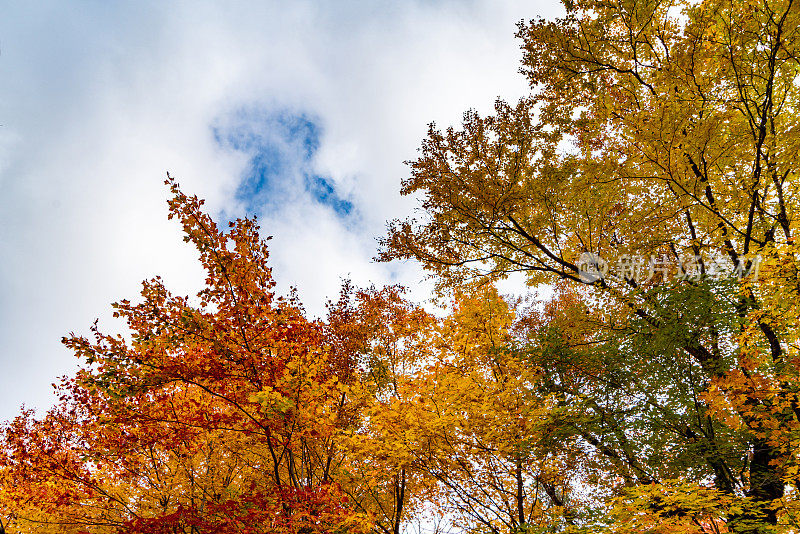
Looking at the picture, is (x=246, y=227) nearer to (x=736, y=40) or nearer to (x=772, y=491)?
(x=736, y=40)

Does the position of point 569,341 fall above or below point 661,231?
below

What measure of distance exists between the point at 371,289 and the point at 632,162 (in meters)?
8.19

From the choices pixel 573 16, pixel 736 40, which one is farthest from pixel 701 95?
pixel 573 16

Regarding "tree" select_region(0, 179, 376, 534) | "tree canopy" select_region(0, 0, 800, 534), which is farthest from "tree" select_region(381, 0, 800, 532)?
"tree" select_region(0, 179, 376, 534)

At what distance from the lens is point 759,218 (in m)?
7.08

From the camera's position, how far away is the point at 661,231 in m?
7.81

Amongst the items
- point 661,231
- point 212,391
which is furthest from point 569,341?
point 212,391

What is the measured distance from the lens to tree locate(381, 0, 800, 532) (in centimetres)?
547

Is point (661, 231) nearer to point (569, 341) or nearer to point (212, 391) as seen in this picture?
point (569, 341)

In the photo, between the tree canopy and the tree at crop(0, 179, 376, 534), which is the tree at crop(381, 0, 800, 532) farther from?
the tree at crop(0, 179, 376, 534)

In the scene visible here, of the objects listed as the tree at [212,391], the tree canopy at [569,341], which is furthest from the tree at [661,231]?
the tree at [212,391]

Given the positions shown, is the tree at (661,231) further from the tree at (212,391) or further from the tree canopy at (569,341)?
the tree at (212,391)

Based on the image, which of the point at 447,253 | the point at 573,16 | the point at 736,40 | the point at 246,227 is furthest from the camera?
the point at 447,253

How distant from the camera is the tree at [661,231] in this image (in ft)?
17.9
